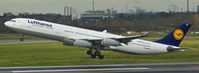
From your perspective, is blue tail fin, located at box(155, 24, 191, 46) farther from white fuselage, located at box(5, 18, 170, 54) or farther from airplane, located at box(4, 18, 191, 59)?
white fuselage, located at box(5, 18, 170, 54)

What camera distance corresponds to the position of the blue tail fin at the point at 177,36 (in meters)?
51.6

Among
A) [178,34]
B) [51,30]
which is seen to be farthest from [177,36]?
[51,30]

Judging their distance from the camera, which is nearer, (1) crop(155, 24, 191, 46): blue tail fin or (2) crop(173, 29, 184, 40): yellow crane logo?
(1) crop(155, 24, 191, 46): blue tail fin

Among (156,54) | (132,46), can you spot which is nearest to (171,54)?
(156,54)

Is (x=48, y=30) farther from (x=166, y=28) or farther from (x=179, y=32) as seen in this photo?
(x=166, y=28)

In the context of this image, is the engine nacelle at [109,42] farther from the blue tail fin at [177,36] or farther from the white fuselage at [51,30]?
the blue tail fin at [177,36]

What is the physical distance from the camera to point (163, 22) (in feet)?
634

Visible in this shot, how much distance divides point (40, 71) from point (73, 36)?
16914 millimetres

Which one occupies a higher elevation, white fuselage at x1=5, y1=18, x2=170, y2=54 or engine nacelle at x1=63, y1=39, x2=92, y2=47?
white fuselage at x1=5, y1=18, x2=170, y2=54

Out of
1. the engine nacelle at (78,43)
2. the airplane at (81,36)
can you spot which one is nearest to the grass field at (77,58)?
the airplane at (81,36)

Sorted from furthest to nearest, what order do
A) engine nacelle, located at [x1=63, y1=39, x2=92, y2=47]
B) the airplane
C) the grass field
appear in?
the airplane
engine nacelle, located at [x1=63, y1=39, x2=92, y2=47]
the grass field

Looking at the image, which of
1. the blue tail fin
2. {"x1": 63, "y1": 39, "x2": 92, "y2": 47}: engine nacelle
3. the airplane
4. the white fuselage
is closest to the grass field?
the airplane

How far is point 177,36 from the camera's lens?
52.6 metres

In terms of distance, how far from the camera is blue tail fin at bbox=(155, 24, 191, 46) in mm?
51562
